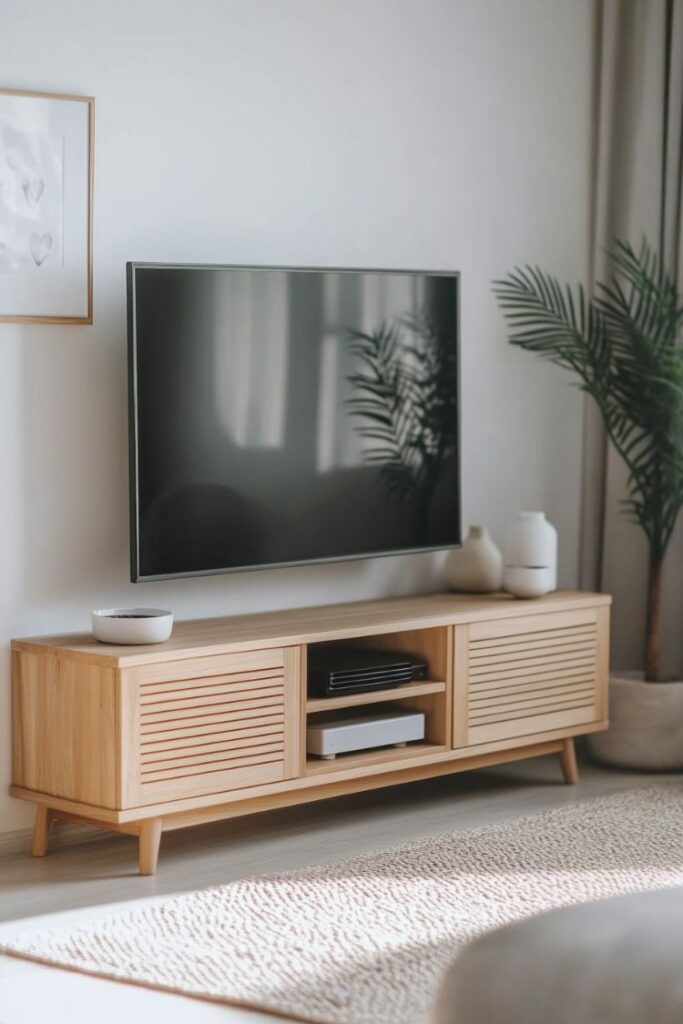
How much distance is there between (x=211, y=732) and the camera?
12.6 ft

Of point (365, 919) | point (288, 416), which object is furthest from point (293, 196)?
point (365, 919)

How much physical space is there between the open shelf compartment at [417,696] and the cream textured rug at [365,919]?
0.31 m

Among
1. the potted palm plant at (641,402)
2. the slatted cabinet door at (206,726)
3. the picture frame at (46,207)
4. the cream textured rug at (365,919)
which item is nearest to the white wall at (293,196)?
the picture frame at (46,207)

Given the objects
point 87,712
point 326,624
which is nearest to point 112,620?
point 87,712

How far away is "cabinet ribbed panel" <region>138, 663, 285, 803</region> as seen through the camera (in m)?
3.73

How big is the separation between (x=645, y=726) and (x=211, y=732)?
1640 millimetres

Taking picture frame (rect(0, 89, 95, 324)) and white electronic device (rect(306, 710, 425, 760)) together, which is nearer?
picture frame (rect(0, 89, 95, 324))

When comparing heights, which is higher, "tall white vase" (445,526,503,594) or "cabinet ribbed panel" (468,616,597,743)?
"tall white vase" (445,526,503,594)

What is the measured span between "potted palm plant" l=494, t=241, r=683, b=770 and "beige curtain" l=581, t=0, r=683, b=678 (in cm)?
19

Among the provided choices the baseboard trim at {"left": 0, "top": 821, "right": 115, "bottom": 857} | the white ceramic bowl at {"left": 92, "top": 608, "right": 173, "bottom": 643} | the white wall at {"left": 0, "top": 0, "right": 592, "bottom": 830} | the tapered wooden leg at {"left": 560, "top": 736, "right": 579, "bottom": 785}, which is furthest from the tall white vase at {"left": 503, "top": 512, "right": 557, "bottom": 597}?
the baseboard trim at {"left": 0, "top": 821, "right": 115, "bottom": 857}

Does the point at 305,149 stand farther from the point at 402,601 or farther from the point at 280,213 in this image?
the point at 402,601

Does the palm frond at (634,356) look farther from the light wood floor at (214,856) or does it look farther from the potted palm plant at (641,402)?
the light wood floor at (214,856)

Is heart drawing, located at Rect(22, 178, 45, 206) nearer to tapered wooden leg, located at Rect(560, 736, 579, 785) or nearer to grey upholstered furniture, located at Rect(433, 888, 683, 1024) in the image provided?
tapered wooden leg, located at Rect(560, 736, 579, 785)

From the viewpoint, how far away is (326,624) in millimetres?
4207
